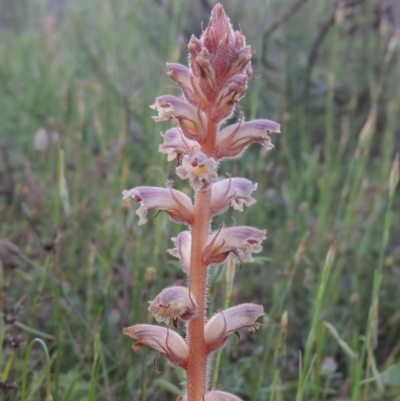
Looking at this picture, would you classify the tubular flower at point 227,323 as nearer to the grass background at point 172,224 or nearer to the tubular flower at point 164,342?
the tubular flower at point 164,342

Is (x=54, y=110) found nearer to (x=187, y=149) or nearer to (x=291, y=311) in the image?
(x=291, y=311)

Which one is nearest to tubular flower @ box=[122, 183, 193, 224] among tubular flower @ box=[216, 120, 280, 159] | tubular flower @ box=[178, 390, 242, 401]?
tubular flower @ box=[216, 120, 280, 159]

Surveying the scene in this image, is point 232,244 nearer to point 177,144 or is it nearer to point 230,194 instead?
point 230,194

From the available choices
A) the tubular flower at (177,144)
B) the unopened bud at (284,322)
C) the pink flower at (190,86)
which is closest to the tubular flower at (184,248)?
the tubular flower at (177,144)

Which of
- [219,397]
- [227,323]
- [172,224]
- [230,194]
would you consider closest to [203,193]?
[230,194]

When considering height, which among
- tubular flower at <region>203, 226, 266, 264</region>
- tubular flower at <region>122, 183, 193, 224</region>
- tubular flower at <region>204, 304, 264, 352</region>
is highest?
tubular flower at <region>122, 183, 193, 224</region>

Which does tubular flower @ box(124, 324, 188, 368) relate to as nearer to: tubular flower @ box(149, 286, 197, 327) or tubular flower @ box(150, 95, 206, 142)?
tubular flower @ box(149, 286, 197, 327)

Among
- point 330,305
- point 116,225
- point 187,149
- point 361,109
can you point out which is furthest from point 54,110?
point 187,149
